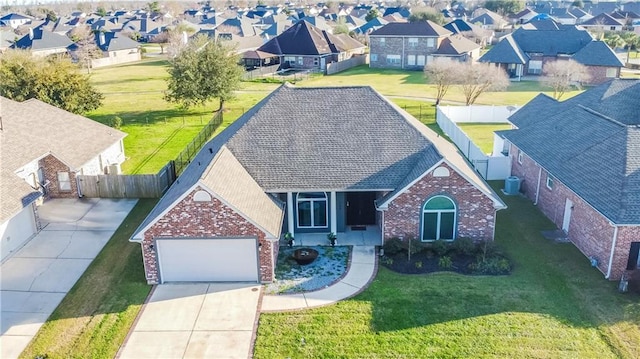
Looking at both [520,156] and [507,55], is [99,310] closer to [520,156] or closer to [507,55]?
[520,156]

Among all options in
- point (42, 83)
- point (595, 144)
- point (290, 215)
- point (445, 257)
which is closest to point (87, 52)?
point (42, 83)

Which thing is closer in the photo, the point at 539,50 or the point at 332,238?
the point at 332,238

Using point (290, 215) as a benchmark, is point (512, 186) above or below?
below

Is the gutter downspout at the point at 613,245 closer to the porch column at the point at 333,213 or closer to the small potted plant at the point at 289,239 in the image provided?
the porch column at the point at 333,213

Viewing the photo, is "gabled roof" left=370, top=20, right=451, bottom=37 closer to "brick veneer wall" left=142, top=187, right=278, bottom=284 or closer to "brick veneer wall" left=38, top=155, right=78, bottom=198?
"brick veneer wall" left=38, top=155, right=78, bottom=198

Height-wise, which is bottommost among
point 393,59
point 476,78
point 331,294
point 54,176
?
point 331,294

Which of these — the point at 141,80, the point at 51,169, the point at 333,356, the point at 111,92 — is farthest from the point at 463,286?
the point at 141,80

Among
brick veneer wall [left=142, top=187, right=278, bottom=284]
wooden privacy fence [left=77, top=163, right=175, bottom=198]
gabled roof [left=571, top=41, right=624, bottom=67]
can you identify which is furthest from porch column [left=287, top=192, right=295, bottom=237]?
gabled roof [left=571, top=41, right=624, bottom=67]
